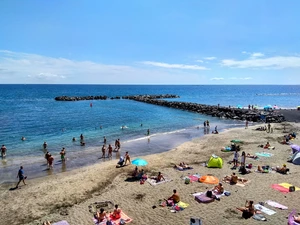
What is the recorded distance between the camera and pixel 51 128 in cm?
3806

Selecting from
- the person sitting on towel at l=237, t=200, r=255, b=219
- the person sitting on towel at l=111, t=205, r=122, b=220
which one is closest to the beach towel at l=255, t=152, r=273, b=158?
the person sitting on towel at l=237, t=200, r=255, b=219

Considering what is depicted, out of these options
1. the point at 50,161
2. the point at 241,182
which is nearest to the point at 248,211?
the point at 241,182

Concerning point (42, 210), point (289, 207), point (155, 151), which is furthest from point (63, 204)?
point (155, 151)

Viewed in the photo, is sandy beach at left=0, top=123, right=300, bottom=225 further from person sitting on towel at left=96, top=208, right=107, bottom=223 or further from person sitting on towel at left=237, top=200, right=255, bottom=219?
person sitting on towel at left=96, top=208, right=107, bottom=223

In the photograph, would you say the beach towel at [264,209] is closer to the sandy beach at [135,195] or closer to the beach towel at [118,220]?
the sandy beach at [135,195]

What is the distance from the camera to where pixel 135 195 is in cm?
1448

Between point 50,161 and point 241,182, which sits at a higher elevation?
point 241,182

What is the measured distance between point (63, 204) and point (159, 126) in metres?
28.3

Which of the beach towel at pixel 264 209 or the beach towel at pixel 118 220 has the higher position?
the beach towel at pixel 264 209

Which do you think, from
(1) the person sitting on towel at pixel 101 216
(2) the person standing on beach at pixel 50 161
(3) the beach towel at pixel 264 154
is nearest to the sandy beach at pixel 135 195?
(1) the person sitting on towel at pixel 101 216

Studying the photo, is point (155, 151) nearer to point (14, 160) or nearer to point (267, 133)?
point (14, 160)

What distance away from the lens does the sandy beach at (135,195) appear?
39.7 feet

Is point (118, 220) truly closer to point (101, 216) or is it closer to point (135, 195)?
point (101, 216)

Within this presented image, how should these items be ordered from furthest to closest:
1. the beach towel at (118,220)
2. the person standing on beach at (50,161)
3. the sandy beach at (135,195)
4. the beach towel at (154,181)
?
the person standing on beach at (50,161)
the beach towel at (154,181)
the sandy beach at (135,195)
the beach towel at (118,220)
